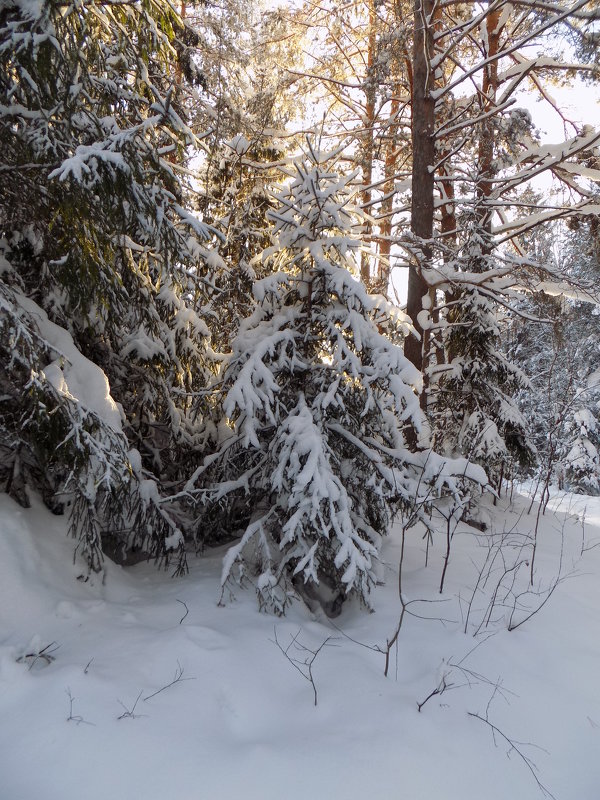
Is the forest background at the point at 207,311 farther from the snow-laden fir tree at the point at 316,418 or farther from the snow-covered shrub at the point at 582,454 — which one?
the snow-covered shrub at the point at 582,454

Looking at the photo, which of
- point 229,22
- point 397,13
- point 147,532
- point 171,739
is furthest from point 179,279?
point 229,22

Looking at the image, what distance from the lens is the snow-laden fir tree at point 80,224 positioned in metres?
3.02

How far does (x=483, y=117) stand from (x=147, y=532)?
6.48 metres

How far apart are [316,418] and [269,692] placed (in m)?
1.89

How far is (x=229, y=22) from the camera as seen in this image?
8344mm

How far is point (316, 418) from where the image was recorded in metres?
3.92

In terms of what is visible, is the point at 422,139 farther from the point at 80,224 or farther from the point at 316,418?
the point at 80,224

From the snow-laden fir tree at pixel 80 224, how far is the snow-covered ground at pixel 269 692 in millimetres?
603

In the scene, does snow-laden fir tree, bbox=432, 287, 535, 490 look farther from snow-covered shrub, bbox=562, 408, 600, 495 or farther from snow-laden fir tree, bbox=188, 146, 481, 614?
snow-covered shrub, bbox=562, 408, 600, 495

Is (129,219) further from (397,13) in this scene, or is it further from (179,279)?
(397,13)

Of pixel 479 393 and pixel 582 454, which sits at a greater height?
pixel 479 393

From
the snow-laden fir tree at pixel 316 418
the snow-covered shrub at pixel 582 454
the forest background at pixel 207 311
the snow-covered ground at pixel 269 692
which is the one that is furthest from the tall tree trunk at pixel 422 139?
the snow-covered shrub at pixel 582 454

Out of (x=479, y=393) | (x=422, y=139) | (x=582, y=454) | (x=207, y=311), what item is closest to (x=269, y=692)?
(x=207, y=311)

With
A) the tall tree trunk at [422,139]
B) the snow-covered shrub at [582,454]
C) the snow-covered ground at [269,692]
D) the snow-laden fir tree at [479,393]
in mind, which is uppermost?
the tall tree trunk at [422,139]
